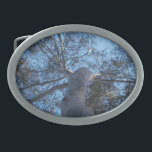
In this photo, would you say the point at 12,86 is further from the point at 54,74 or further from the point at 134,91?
the point at 134,91

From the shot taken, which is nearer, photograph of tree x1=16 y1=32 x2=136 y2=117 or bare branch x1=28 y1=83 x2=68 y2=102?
photograph of tree x1=16 y1=32 x2=136 y2=117

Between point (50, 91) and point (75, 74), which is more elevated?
point (75, 74)

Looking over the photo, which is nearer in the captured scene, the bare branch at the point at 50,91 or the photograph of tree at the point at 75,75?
the photograph of tree at the point at 75,75

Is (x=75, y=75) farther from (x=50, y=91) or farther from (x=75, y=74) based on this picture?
(x=50, y=91)

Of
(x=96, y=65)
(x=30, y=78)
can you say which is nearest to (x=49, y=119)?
(x=30, y=78)

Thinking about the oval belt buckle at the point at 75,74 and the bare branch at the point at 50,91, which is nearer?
the oval belt buckle at the point at 75,74

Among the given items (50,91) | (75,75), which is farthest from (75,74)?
(50,91)
